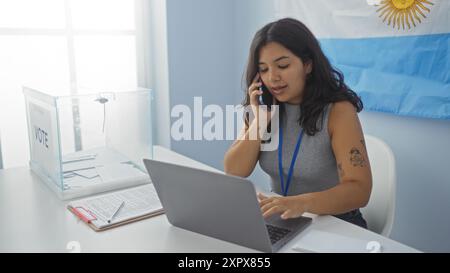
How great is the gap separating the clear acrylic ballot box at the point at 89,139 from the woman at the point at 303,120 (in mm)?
385

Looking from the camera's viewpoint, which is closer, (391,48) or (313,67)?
(313,67)

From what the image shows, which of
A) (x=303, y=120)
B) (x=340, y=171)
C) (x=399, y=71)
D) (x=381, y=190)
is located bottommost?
(x=381, y=190)

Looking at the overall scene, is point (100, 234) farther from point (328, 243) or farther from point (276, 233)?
point (328, 243)

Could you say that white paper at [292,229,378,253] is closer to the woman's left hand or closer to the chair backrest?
the woman's left hand

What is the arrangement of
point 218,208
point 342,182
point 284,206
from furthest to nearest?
point 342,182 → point 284,206 → point 218,208

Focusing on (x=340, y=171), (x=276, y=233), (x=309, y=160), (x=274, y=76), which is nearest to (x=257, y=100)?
(x=274, y=76)

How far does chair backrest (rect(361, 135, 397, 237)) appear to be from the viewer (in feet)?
4.55

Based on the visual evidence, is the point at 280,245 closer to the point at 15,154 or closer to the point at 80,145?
the point at 80,145

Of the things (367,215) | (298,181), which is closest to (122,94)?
(298,181)

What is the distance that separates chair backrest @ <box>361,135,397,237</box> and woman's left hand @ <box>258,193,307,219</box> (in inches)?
16.1

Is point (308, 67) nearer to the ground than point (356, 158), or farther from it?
farther from it

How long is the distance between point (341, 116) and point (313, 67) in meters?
0.19

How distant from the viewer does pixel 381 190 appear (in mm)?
1436

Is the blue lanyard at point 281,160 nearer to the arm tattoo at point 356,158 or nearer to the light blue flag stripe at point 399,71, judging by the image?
the arm tattoo at point 356,158
